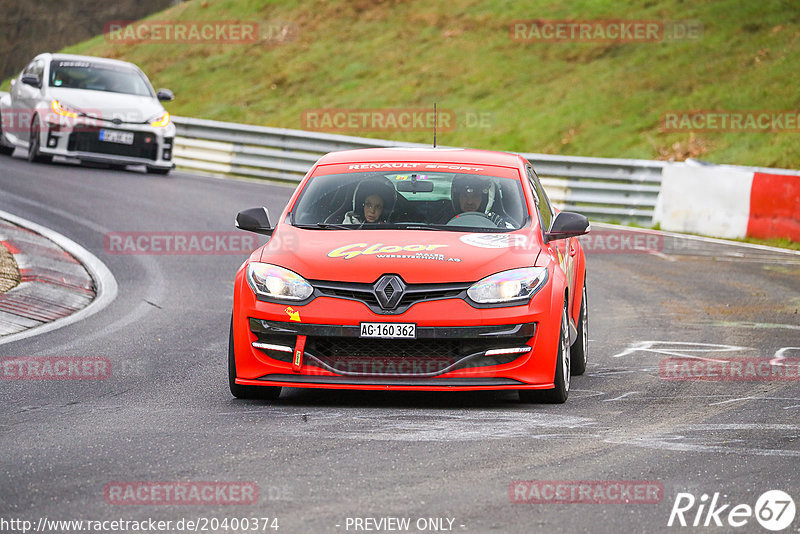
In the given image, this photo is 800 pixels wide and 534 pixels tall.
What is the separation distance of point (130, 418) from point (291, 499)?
2149mm

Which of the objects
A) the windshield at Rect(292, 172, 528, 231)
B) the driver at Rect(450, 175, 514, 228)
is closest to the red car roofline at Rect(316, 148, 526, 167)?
the windshield at Rect(292, 172, 528, 231)

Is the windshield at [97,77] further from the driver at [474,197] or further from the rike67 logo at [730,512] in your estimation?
the rike67 logo at [730,512]

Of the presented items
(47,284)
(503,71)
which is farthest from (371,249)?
(503,71)

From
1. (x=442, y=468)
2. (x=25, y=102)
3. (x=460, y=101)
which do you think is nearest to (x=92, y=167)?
(x=25, y=102)

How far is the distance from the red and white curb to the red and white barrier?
10054 millimetres

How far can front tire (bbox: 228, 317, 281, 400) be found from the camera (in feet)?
26.5

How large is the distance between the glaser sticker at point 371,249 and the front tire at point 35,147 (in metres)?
15.4

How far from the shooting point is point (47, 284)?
12.6m

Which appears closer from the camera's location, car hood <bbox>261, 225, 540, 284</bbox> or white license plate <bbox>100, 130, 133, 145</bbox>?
car hood <bbox>261, 225, 540, 284</bbox>

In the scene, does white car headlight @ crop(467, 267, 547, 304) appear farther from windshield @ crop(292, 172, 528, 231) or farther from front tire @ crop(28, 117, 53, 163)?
front tire @ crop(28, 117, 53, 163)

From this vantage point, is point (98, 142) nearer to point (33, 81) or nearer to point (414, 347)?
point (33, 81)

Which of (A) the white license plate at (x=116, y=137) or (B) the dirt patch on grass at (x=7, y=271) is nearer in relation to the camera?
(B) the dirt patch on grass at (x=7, y=271)

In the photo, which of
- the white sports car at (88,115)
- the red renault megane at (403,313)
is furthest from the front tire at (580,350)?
the white sports car at (88,115)

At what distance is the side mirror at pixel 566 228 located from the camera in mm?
8703
